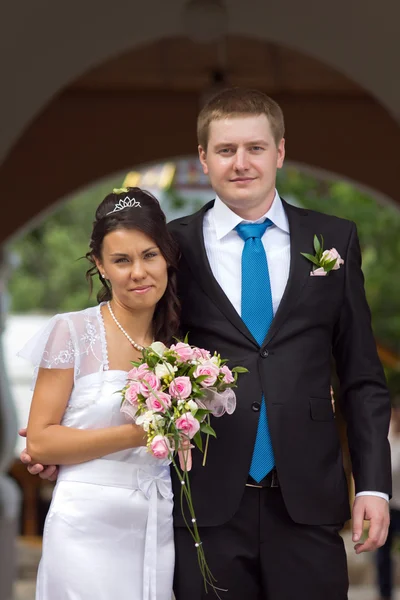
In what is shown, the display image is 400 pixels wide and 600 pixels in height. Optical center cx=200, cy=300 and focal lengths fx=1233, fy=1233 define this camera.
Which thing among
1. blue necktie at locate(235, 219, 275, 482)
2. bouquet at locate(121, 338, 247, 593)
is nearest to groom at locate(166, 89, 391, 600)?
blue necktie at locate(235, 219, 275, 482)

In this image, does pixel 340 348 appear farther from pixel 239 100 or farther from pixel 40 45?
pixel 40 45

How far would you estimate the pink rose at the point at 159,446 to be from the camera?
3.23 meters

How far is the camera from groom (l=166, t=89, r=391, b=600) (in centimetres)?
347

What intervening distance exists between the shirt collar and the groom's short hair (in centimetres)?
18

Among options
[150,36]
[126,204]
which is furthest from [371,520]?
[150,36]

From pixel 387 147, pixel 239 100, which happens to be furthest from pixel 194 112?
pixel 239 100

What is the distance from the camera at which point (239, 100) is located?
360 cm

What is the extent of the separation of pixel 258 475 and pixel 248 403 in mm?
205

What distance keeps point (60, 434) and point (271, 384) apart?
0.61 metres

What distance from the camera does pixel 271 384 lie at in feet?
11.6

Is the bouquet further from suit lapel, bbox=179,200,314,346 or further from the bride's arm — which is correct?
suit lapel, bbox=179,200,314,346

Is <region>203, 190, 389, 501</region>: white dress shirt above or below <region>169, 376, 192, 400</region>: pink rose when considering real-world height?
above

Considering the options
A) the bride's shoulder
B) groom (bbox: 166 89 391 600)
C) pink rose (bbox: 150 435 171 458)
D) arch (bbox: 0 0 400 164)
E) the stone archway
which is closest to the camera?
pink rose (bbox: 150 435 171 458)

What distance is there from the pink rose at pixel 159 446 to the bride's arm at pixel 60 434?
15 cm
